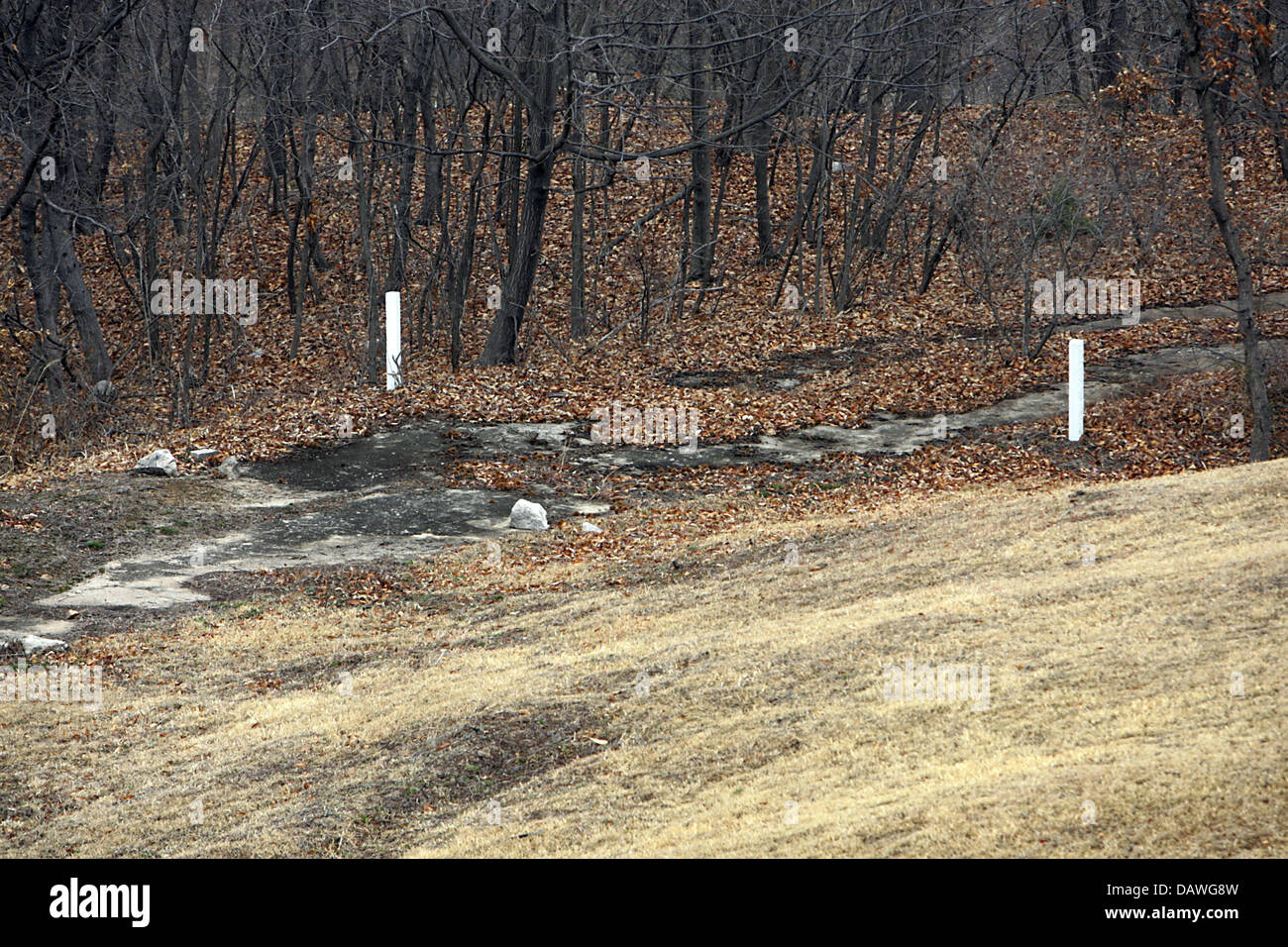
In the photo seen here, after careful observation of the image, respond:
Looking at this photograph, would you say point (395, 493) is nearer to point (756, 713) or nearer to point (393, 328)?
point (393, 328)

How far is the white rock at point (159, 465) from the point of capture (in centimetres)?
1578

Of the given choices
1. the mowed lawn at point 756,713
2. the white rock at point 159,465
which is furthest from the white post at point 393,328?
the mowed lawn at point 756,713

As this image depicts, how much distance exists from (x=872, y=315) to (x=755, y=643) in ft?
55.2

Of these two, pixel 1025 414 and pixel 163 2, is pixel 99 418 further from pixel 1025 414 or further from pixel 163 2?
pixel 1025 414

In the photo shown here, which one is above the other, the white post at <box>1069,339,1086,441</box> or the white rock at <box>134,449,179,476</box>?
the white post at <box>1069,339,1086,441</box>

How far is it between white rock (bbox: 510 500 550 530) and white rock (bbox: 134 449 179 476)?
4.45 meters

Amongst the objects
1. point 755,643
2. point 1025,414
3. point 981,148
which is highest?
point 981,148

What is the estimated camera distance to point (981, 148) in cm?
2509

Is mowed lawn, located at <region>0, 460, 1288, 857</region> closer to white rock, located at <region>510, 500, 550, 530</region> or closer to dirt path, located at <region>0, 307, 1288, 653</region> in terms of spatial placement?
dirt path, located at <region>0, 307, 1288, 653</region>

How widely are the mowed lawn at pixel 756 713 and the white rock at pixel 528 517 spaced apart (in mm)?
2698

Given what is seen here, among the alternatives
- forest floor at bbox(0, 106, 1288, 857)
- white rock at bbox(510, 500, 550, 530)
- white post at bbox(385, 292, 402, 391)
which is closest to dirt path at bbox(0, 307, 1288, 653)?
forest floor at bbox(0, 106, 1288, 857)

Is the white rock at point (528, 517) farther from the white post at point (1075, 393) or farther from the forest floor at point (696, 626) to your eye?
the white post at point (1075, 393)

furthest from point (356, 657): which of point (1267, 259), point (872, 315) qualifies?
point (1267, 259)

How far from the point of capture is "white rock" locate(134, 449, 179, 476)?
1578 centimetres
